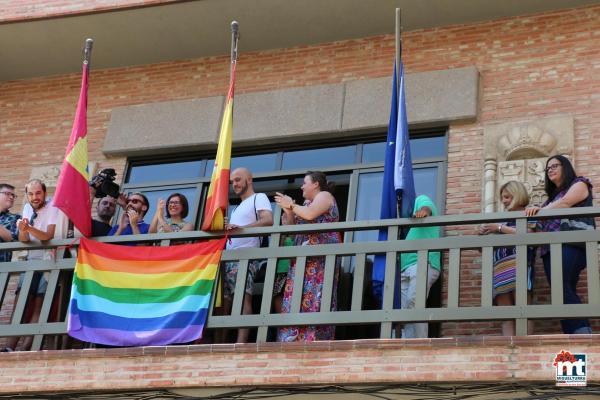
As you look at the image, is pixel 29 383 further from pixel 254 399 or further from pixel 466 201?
pixel 466 201

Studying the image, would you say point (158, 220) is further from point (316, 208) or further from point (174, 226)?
point (316, 208)

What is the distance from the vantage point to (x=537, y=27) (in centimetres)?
1127

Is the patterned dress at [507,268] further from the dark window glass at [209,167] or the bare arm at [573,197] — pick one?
the dark window glass at [209,167]

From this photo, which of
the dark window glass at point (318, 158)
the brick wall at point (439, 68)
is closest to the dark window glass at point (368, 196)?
the dark window glass at point (318, 158)

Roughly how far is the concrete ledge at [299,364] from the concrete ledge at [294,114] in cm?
340

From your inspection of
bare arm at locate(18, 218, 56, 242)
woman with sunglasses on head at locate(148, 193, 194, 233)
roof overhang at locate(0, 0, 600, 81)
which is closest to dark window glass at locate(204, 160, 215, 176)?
roof overhang at locate(0, 0, 600, 81)

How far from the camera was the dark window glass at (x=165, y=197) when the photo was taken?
11719 millimetres

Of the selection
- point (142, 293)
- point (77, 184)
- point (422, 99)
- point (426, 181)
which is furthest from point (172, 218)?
point (422, 99)

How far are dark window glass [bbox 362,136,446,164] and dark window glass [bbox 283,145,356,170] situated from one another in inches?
6.3

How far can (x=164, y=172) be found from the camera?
40.1ft

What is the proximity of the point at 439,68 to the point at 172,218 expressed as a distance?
10.5 ft

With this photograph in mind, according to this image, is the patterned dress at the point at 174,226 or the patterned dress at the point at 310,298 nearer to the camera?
the patterned dress at the point at 310,298

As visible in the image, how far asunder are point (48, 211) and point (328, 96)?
3.16 meters

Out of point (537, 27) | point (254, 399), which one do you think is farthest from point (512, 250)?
point (537, 27)
